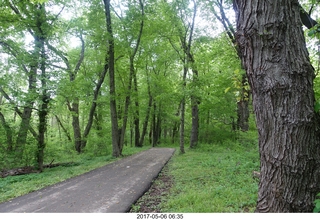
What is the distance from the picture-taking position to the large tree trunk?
7.16 feet

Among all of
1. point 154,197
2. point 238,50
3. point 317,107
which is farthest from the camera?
point 238,50

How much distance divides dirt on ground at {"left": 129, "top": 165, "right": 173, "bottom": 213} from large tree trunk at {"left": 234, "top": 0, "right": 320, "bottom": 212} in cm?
224

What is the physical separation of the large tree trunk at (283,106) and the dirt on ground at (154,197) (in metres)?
2.24

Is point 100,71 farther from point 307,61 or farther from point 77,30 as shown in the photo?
point 307,61

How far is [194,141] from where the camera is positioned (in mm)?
14922

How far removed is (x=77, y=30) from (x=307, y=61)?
14.4 meters

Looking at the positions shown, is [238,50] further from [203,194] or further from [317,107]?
[317,107]

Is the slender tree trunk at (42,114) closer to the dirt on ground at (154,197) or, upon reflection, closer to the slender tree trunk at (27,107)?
the slender tree trunk at (27,107)

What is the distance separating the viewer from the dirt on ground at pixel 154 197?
3.90m

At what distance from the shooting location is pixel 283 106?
2.21 m

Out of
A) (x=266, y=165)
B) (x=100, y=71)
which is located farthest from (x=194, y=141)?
(x=266, y=165)

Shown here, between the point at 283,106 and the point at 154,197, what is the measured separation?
11.4 feet

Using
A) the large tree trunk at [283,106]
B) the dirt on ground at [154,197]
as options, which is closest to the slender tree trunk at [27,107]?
the dirt on ground at [154,197]

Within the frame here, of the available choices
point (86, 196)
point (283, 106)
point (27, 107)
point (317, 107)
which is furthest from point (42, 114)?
point (317, 107)
